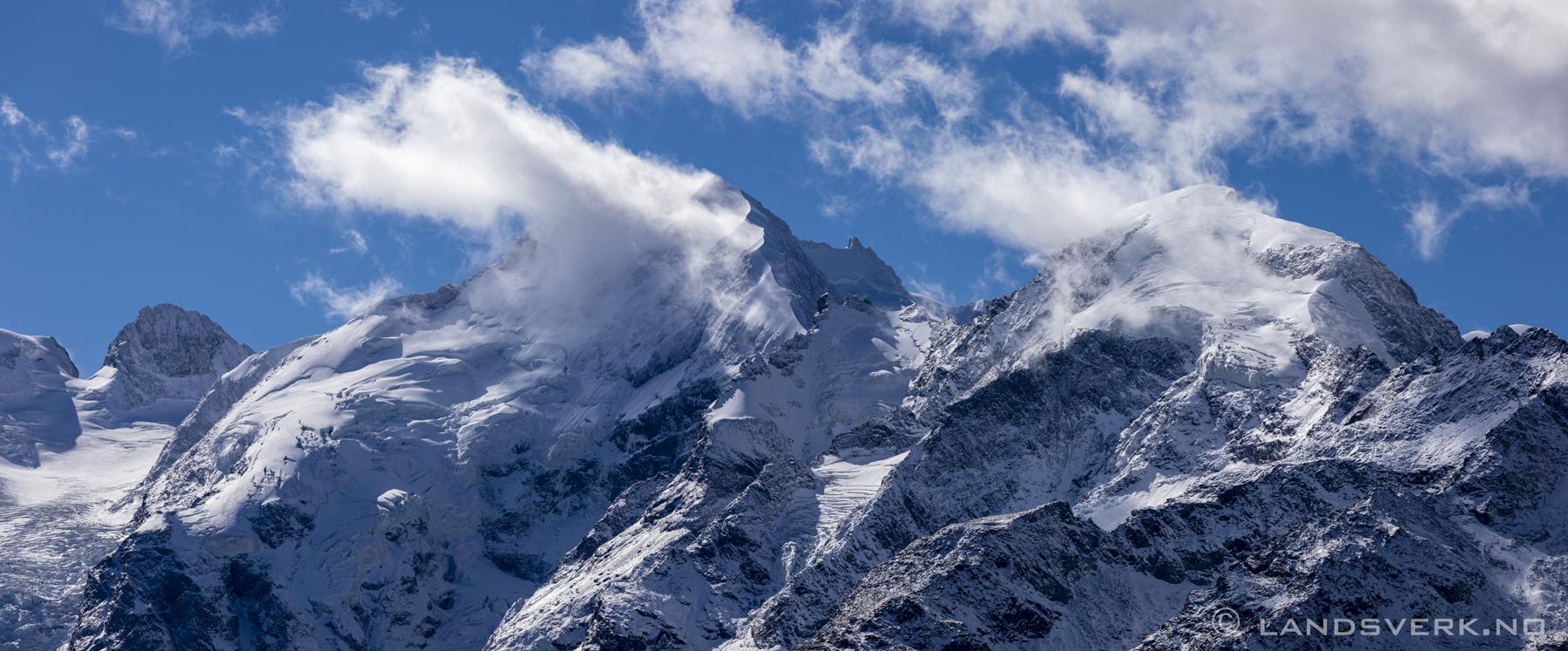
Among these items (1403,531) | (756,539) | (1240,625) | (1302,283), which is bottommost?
(1240,625)

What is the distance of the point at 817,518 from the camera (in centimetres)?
19875

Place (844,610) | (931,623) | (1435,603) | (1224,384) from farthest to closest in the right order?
1. (1224,384)
2. (844,610)
3. (931,623)
4. (1435,603)

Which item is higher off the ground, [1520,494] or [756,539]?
[756,539]

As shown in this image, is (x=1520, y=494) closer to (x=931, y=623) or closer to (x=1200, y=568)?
(x=1200, y=568)

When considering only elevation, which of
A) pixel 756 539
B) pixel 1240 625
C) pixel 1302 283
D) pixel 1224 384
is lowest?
pixel 1240 625

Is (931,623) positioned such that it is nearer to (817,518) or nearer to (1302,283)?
(817,518)

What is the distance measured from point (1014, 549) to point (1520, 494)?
4252 centimetres

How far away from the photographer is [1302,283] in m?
198

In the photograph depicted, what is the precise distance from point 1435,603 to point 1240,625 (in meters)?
14.3

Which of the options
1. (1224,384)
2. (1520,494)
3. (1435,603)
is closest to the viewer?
(1435,603)

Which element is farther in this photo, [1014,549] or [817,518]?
[817,518]

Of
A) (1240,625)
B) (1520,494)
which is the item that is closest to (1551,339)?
(1520,494)

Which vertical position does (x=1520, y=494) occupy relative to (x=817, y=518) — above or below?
below

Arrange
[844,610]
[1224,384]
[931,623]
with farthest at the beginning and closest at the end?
[1224,384]
[844,610]
[931,623]
